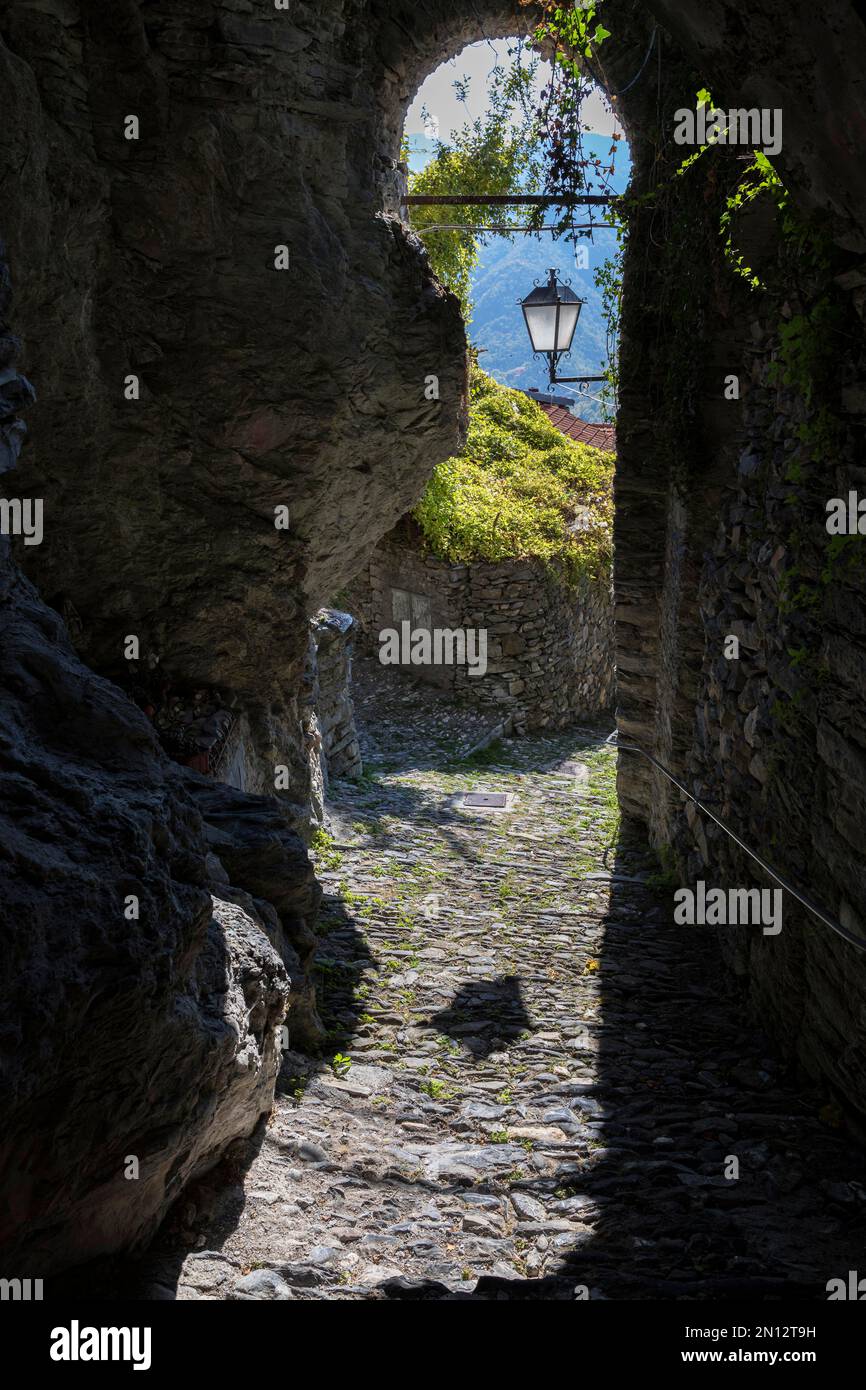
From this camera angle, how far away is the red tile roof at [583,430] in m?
18.8

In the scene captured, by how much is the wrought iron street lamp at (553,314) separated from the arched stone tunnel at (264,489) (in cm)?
184

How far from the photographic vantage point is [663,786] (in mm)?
7645

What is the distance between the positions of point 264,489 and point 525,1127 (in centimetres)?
360

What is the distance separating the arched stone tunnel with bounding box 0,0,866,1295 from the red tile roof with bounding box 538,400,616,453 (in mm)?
11391

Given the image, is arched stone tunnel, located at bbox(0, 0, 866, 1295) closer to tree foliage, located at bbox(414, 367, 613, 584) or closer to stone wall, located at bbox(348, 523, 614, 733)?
stone wall, located at bbox(348, 523, 614, 733)

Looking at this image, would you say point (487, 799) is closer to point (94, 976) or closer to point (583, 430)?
point (94, 976)

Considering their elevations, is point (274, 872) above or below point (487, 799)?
above

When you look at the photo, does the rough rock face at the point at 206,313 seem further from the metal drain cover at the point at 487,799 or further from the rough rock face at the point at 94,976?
the metal drain cover at the point at 487,799

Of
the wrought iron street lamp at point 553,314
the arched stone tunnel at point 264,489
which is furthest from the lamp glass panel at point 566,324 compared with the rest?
the arched stone tunnel at point 264,489

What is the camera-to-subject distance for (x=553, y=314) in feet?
29.9

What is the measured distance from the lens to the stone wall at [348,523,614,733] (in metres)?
13.5

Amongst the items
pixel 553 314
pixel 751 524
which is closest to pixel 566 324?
pixel 553 314
